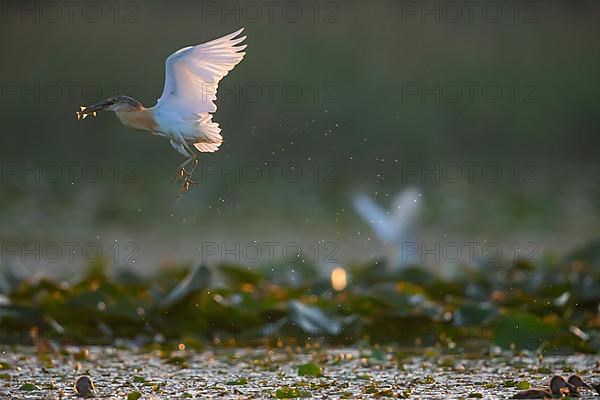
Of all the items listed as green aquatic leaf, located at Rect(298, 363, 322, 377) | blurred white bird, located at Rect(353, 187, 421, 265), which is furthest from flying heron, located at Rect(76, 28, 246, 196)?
blurred white bird, located at Rect(353, 187, 421, 265)

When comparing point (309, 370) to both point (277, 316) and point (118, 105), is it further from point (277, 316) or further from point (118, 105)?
point (118, 105)

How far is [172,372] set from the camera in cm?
492

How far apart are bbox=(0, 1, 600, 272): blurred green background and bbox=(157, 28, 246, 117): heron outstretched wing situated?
4.67 metres

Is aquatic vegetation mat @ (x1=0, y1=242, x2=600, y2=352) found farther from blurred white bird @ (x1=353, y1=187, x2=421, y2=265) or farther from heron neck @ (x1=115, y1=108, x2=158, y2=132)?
blurred white bird @ (x1=353, y1=187, x2=421, y2=265)

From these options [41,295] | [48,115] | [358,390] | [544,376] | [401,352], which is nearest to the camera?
[358,390]

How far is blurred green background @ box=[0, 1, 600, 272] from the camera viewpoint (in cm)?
1053

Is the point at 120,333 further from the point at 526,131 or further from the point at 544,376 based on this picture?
the point at 526,131

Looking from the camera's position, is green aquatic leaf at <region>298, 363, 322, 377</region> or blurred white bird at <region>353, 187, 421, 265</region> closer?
green aquatic leaf at <region>298, 363, 322, 377</region>

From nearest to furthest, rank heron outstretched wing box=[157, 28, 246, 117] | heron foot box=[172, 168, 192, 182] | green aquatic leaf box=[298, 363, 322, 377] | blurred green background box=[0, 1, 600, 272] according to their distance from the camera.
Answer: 1. green aquatic leaf box=[298, 363, 322, 377]
2. heron outstretched wing box=[157, 28, 246, 117]
3. heron foot box=[172, 168, 192, 182]
4. blurred green background box=[0, 1, 600, 272]

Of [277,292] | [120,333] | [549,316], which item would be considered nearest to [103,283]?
[120,333]

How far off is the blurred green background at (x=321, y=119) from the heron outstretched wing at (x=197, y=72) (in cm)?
467

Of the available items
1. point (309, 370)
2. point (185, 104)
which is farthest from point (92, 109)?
point (309, 370)

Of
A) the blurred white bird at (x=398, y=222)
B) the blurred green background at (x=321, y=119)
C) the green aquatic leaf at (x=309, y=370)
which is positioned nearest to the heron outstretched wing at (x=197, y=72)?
the green aquatic leaf at (x=309, y=370)

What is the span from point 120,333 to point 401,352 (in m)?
1.44
